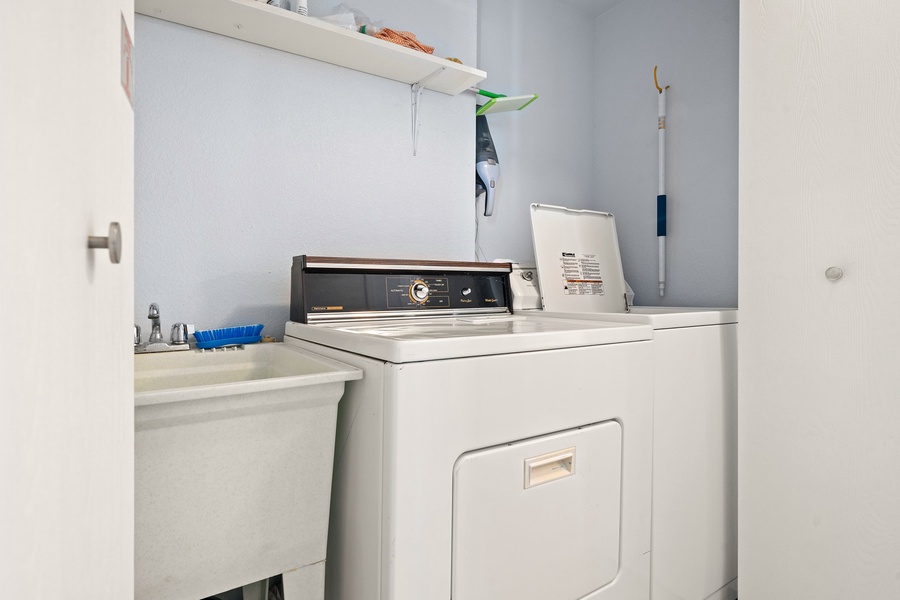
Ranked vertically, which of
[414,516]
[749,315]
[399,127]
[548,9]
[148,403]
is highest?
[548,9]

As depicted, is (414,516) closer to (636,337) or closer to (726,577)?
(636,337)

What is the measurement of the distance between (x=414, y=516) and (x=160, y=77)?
1428 mm

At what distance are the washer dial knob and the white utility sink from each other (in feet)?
1.67

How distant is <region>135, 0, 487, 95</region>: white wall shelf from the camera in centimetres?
143

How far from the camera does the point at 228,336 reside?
1.46m

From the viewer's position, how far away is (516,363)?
1105 millimetres

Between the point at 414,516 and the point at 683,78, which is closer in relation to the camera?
the point at 414,516

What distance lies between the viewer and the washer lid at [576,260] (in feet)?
6.52
